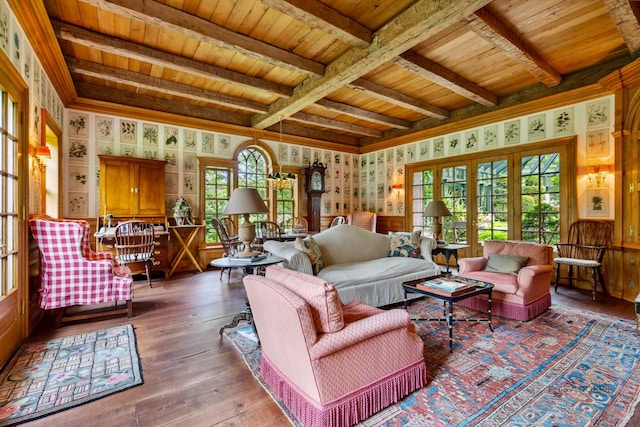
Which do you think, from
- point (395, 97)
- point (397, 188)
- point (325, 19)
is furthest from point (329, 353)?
point (397, 188)

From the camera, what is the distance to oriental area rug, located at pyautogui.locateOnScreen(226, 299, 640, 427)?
1.66 metres

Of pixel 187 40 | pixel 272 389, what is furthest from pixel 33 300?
pixel 187 40

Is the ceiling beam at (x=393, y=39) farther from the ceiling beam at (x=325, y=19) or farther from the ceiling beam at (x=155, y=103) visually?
the ceiling beam at (x=155, y=103)

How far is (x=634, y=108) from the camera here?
145 inches

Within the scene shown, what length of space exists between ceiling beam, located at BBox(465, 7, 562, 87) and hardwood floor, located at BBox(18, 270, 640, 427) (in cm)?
299

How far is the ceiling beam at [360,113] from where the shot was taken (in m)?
5.34

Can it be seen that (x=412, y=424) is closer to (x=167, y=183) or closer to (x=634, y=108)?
(x=634, y=108)

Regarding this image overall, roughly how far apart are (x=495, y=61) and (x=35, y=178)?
18.4ft

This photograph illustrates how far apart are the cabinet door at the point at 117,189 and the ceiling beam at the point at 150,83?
52.0 inches

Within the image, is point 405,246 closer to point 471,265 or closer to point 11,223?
point 471,265

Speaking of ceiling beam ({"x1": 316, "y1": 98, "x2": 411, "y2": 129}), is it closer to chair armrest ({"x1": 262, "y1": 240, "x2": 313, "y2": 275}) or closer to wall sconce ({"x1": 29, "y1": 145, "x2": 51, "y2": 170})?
chair armrest ({"x1": 262, "y1": 240, "x2": 313, "y2": 275})

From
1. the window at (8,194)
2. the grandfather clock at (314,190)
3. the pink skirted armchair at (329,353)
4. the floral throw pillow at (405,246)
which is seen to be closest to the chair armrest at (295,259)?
the pink skirted armchair at (329,353)

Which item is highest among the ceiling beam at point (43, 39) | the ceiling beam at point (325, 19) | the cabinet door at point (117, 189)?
the ceiling beam at point (325, 19)

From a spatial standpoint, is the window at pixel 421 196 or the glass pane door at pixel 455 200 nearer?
the glass pane door at pixel 455 200
